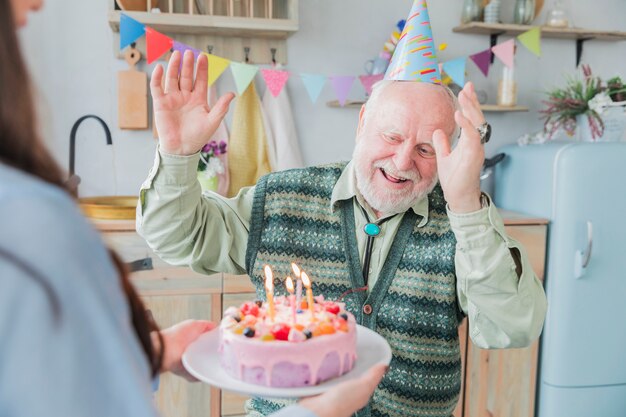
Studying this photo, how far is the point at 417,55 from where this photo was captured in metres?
1.62

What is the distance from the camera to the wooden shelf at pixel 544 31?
2979 mm

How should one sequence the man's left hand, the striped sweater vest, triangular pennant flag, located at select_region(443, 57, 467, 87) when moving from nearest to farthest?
1. the man's left hand
2. the striped sweater vest
3. triangular pennant flag, located at select_region(443, 57, 467, 87)

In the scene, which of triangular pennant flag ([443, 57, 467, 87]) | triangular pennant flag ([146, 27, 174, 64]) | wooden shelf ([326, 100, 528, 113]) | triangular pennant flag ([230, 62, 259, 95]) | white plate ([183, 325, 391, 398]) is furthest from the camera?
wooden shelf ([326, 100, 528, 113])

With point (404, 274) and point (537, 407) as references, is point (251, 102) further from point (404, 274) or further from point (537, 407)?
point (537, 407)

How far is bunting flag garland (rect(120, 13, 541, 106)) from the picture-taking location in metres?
2.52

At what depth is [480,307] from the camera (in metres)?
1.29

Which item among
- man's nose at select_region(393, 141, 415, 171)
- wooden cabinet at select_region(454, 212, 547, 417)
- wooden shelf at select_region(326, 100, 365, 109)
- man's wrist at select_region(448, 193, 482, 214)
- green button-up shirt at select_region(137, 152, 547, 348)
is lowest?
wooden cabinet at select_region(454, 212, 547, 417)

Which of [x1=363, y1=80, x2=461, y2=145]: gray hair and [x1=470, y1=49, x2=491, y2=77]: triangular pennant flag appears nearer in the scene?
[x1=363, y1=80, x2=461, y2=145]: gray hair

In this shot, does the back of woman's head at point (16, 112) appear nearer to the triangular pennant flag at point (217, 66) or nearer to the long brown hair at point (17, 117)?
the long brown hair at point (17, 117)

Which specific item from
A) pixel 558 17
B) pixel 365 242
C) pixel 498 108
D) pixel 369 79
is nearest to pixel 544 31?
pixel 558 17

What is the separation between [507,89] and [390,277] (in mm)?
1927

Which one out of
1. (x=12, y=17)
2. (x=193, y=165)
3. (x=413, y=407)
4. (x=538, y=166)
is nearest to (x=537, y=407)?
(x=538, y=166)

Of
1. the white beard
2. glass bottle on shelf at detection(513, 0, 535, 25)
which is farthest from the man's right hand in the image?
glass bottle on shelf at detection(513, 0, 535, 25)

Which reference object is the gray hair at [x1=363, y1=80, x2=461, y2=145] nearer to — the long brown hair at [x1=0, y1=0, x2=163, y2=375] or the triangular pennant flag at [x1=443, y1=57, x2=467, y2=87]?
the long brown hair at [x1=0, y1=0, x2=163, y2=375]
